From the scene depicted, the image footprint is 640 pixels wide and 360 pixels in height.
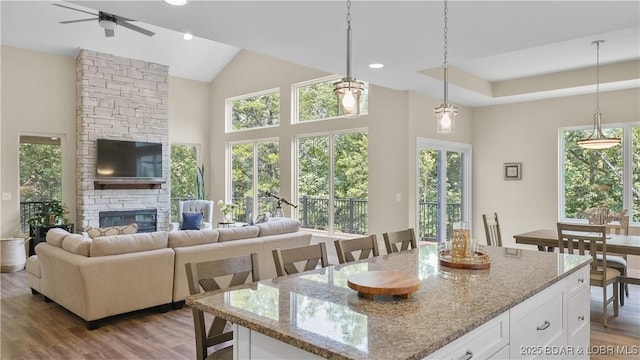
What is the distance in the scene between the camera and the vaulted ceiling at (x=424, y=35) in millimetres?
3047

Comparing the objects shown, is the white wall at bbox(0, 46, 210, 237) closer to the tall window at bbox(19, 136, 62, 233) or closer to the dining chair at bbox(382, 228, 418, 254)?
the tall window at bbox(19, 136, 62, 233)

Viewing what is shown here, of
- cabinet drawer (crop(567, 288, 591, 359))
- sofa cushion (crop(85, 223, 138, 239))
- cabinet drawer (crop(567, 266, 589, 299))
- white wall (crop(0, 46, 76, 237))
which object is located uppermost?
white wall (crop(0, 46, 76, 237))

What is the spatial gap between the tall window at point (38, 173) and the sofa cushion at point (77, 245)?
378 centimetres

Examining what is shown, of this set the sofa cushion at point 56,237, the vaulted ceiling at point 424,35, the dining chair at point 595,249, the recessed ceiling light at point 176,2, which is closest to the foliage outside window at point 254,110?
the vaulted ceiling at point 424,35

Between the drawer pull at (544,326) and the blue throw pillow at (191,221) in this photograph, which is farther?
the blue throw pillow at (191,221)

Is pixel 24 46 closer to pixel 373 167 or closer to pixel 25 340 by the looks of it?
pixel 25 340

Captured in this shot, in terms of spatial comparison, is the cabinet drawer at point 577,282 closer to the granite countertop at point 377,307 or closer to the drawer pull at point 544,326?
the granite countertop at point 377,307

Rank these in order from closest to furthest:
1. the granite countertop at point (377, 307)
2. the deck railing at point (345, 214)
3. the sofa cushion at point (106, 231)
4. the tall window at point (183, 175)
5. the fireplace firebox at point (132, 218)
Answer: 1. the granite countertop at point (377, 307)
2. the sofa cushion at point (106, 231)
3. the deck railing at point (345, 214)
4. the fireplace firebox at point (132, 218)
5. the tall window at point (183, 175)

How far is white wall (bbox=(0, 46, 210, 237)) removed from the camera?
6.94 meters

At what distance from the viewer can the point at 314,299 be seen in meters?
1.78

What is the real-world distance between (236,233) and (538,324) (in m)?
3.46

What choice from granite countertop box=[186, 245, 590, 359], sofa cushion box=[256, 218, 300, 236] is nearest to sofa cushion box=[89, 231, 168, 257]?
sofa cushion box=[256, 218, 300, 236]

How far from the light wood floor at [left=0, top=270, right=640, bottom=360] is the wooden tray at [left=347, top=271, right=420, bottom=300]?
2053 millimetres

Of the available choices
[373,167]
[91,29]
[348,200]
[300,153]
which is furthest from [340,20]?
[91,29]
